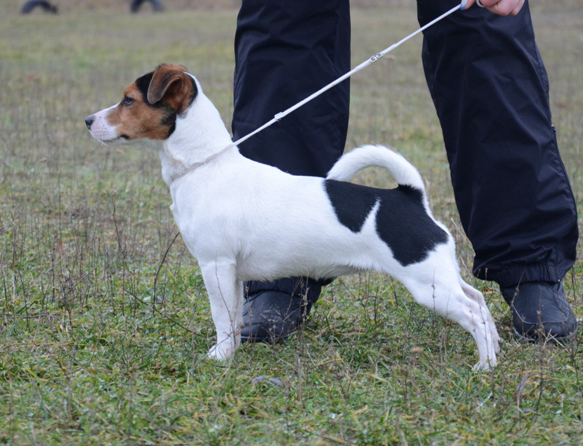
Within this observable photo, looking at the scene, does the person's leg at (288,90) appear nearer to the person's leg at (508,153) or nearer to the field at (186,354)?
the field at (186,354)

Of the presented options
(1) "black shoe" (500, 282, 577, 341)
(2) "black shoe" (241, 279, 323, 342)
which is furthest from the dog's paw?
(1) "black shoe" (500, 282, 577, 341)

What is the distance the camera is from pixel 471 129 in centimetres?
332

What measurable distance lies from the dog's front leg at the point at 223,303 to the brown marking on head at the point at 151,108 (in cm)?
58

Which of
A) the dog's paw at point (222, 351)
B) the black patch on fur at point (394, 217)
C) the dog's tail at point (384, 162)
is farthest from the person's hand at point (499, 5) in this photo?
the dog's paw at point (222, 351)

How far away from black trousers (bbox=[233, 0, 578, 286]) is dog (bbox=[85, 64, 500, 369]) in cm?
43

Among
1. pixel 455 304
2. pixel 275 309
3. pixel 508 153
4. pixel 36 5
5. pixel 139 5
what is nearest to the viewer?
pixel 455 304

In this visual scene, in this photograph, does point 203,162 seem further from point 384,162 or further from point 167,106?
point 384,162

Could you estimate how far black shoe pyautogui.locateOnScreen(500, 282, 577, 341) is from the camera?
317cm

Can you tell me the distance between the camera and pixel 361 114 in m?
9.10

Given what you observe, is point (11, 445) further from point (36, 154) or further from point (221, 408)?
point (36, 154)

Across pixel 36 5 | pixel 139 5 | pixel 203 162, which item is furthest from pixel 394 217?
pixel 139 5

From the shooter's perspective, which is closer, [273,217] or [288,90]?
[273,217]

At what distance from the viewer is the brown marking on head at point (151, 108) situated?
301 cm

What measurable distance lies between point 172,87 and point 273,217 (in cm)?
65
